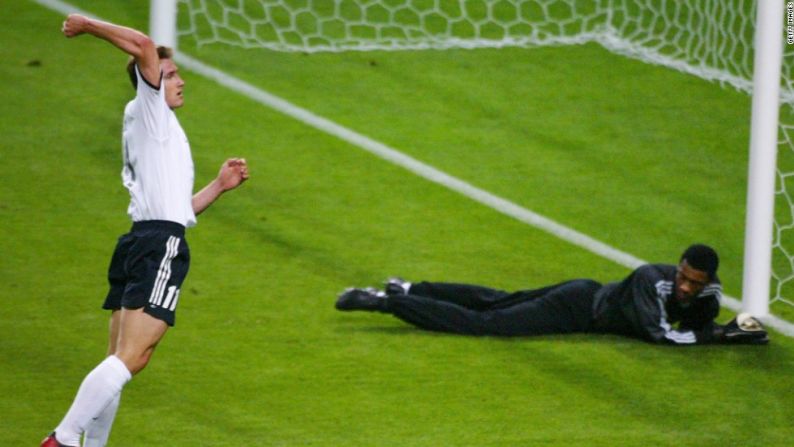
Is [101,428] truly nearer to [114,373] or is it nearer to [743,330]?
[114,373]

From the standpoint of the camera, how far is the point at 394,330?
25.4 feet

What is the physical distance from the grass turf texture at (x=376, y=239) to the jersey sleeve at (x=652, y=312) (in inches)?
3.1

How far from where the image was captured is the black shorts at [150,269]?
5648mm

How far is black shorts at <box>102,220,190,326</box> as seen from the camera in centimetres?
565

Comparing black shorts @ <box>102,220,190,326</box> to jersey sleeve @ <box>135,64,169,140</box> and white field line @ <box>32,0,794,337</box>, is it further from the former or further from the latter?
white field line @ <box>32,0,794,337</box>

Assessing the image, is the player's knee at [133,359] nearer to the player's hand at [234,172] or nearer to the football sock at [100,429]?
the football sock at [100,429]

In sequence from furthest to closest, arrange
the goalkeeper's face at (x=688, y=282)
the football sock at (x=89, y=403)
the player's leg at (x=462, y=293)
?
the player's leg at (x=462, y=293), the goalkeeper's face at (x=688, y=282), the football sock at (x=89, y=403)

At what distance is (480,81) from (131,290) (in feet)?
21.6

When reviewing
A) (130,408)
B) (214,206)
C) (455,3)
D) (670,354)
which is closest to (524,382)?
(670,354)

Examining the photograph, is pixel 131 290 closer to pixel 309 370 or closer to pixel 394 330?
pixel 309 370

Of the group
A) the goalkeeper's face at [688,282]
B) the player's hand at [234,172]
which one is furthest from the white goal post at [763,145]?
the player's hand at [234,172]

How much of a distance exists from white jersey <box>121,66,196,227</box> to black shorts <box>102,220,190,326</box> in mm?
60

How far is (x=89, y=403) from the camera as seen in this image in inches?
214

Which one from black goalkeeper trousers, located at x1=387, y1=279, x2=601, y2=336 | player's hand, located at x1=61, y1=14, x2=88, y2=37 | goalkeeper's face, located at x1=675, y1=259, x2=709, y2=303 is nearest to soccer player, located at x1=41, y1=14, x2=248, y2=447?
player's hand, located at x1=61, y1=14, x2=88, y2=37
